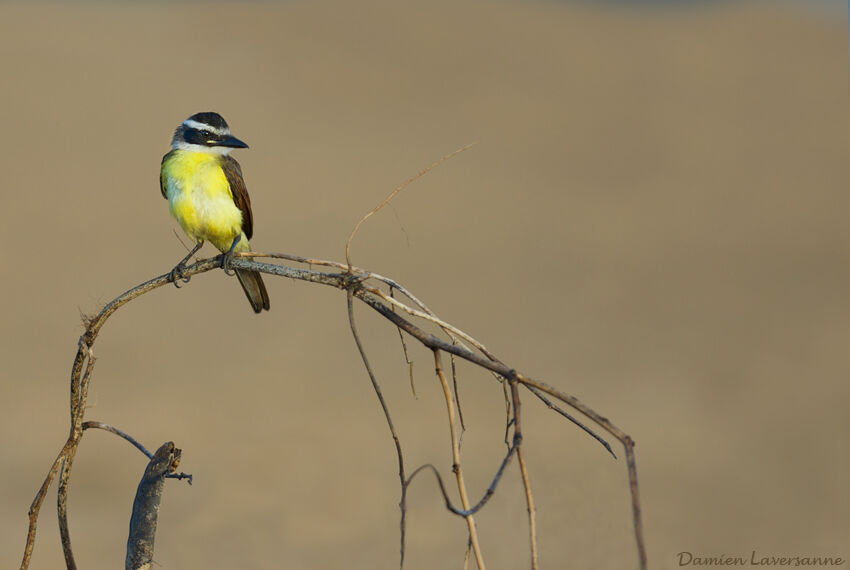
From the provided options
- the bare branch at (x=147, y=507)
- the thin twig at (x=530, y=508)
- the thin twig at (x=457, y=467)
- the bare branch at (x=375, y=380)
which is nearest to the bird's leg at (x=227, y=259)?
the bare branch at (x=375, y=380)

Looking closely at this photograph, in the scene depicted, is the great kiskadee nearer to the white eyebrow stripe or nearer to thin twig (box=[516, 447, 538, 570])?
the white eyebrow stripe

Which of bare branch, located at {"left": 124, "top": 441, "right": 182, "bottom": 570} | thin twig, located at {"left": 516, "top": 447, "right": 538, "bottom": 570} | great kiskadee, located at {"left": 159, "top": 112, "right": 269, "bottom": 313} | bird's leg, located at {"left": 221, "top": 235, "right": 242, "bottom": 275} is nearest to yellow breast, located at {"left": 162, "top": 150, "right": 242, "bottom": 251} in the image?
great kiskadee, located at {"left": 159, "top": 112, "right": 269, "bottom": 313}

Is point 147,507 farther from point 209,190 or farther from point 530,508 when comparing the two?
point 209,190

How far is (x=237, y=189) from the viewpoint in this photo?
18.4ft

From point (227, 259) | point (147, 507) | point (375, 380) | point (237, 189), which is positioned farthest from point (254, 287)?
point (375, 380)

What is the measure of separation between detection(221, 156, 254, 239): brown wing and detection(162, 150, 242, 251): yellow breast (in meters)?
0.03

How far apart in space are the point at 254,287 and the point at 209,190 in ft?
2.09

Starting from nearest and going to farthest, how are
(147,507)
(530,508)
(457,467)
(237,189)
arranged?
(530,508)
(457,467)
(147,507)
(237,189)

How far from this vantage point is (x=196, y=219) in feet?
18.1

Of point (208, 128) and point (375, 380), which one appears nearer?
point (375, 380)

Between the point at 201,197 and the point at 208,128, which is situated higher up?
the point at 208,128

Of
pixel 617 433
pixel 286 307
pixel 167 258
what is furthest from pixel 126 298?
pixel 167 258

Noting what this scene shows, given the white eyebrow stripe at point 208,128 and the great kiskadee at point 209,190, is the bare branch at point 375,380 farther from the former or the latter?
the white eyebrow stripe at point 208,128

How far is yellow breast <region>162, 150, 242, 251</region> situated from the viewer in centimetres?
550
